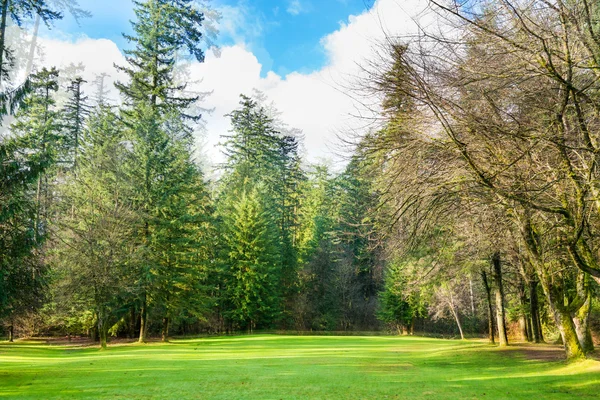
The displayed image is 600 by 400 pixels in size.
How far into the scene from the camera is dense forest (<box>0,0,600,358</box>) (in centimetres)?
550

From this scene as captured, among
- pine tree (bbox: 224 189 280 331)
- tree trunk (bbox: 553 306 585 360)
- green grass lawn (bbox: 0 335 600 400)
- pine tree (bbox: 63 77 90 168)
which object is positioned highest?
pine tree (bbox: 63 77 90 168)

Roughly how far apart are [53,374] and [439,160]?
12.4 metres

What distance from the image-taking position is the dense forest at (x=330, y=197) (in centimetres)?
550

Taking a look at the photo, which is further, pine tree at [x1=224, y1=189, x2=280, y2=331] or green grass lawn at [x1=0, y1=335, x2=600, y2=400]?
pine tree at [x1=224, y1=189, x2=280, y2=331]

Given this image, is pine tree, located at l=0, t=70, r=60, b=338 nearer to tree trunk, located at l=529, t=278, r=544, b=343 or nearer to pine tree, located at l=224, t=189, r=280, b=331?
tree trunk, located at l=529, t=278, r=544, b=343

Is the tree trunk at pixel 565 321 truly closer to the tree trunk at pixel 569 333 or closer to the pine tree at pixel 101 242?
the tree trunk at pixel 569 333

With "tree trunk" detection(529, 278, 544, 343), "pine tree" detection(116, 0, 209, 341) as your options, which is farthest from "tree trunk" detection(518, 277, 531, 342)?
"pine tree" detection(116, 0, 209, 341)

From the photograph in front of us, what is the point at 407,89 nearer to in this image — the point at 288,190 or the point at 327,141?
the point at 327,141

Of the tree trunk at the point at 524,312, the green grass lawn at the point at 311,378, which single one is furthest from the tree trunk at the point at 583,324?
the tree trunk at the point at 524,312

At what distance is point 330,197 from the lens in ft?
165

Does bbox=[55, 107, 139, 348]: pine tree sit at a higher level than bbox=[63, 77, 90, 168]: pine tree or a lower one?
lower

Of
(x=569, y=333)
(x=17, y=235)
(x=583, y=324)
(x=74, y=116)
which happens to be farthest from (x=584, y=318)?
(x=74, y=116)

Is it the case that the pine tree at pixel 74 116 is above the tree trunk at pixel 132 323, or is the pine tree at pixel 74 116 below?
above

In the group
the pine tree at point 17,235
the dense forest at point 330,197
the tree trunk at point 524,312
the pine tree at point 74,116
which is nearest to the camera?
the dense forest at point 330,197
